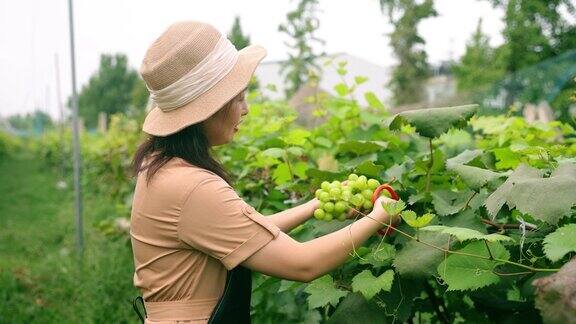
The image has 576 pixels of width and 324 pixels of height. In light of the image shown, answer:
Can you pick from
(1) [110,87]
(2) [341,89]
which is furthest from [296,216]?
(1) [110,87]

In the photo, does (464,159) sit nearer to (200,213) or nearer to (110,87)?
(200,213)

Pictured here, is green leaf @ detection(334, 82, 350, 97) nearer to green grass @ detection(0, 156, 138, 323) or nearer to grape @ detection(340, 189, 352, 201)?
grape @ detection(340, 189, 352, 201)

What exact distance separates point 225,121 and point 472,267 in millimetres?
813

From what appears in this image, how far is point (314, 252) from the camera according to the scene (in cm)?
151

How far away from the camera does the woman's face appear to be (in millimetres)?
1753

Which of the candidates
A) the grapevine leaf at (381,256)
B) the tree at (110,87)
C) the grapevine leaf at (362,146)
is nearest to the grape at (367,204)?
the grapevine leaf at (381,256)

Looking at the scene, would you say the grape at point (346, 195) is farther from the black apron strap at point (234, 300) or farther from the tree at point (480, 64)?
the tree at point (480, 64)

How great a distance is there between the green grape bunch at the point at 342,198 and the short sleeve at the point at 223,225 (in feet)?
0.45

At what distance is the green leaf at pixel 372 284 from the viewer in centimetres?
141

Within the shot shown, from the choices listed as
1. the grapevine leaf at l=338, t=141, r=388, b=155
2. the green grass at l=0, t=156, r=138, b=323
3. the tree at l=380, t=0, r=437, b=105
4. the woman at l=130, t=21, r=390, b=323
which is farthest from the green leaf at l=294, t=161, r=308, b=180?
the tree at l=380, t=0, r=437, b=105

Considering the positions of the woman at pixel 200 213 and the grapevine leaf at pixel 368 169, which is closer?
the woman at pixel 200 213

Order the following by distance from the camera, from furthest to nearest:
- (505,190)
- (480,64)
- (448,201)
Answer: (480,64) → (448,201) → (505,190)

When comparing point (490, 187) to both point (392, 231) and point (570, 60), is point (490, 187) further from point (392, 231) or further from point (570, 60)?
point (570, 60)

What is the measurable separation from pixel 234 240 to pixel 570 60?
11.1 m
